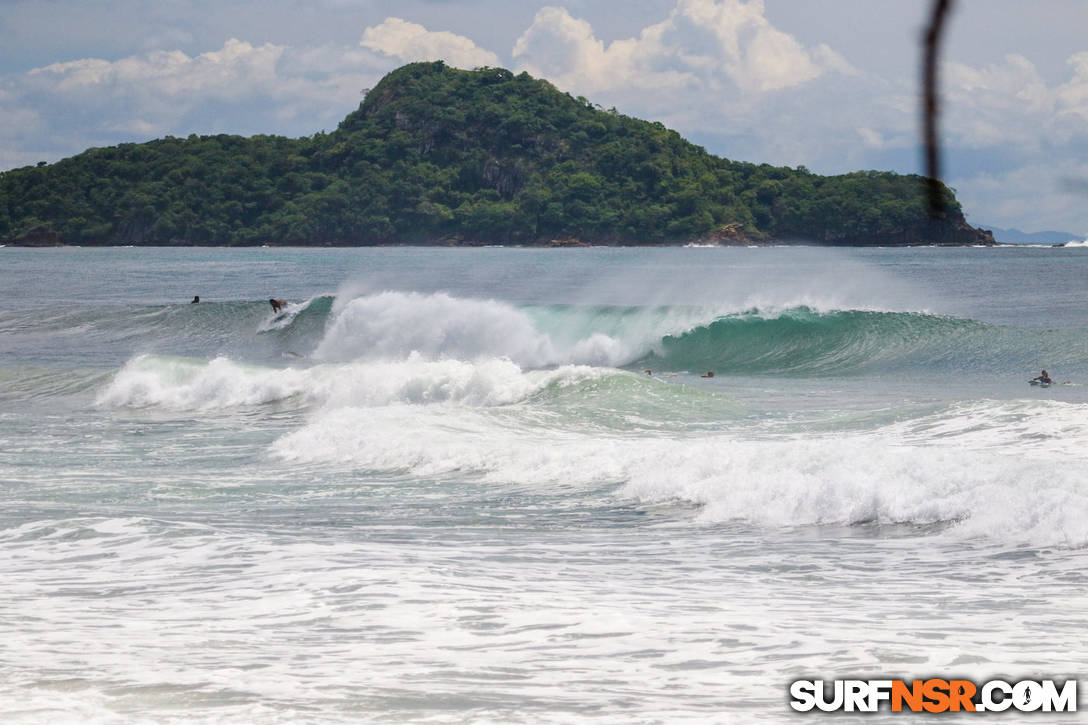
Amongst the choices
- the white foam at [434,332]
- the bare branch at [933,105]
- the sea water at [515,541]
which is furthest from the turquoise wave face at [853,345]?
the bare branch at [933,105]

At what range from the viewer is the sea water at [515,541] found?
19.4ft

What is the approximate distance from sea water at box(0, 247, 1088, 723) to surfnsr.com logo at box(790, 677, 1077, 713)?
122mm

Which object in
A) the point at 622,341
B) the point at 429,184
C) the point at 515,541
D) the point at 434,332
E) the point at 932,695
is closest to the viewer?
→ the point at 932,695

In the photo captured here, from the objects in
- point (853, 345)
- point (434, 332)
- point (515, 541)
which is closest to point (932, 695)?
point (515, 541)

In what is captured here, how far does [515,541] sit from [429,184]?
158 meters

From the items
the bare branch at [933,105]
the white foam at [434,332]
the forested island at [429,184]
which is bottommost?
the white foam at [434,332]

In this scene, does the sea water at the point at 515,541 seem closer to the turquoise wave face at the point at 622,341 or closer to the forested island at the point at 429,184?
the turquoise wave face at the point at 622,341

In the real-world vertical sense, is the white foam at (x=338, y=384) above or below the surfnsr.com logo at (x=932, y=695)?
above

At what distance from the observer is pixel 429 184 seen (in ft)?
543

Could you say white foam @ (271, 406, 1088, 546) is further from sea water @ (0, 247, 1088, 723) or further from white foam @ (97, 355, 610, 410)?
white foam @ (97, 355, 610, 410)

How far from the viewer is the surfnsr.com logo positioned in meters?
5.36

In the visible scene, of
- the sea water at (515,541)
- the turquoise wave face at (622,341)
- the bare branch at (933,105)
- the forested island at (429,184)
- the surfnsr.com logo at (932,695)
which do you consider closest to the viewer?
the bare branch at (933,105)

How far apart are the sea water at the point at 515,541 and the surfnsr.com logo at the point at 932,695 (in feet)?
0.40

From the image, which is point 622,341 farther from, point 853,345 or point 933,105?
point 933,105
